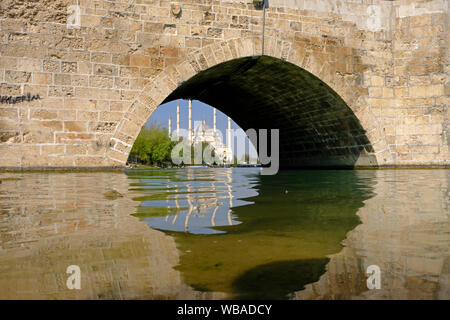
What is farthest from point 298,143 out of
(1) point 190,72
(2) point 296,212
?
(2) point 296,212

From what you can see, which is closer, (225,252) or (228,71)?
(225,252)

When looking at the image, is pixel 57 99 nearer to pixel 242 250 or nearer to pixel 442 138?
pixel 242 250

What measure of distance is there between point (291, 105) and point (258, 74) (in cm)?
188

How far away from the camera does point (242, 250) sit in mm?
1380

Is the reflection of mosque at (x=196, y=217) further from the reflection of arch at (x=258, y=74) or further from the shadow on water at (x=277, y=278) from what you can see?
the reflection of arch at (x=258, y=74)

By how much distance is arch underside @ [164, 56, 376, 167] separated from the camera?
9875 millimetres

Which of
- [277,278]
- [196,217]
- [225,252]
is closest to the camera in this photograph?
[277,278]

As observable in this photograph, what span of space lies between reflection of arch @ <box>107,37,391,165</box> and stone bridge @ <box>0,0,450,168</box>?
0.08 ft

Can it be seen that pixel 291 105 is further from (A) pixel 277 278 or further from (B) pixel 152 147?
(B) pixel 152 147

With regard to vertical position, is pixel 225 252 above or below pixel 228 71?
below

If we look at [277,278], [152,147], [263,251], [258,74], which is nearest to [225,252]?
[263,251]

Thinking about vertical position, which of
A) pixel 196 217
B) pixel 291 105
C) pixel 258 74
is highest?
pixel 258 74

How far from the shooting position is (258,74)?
10.3m

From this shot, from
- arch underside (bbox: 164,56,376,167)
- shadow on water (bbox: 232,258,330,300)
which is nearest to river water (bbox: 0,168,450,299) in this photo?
shadow on water (bbox: 232,258,330,300)
